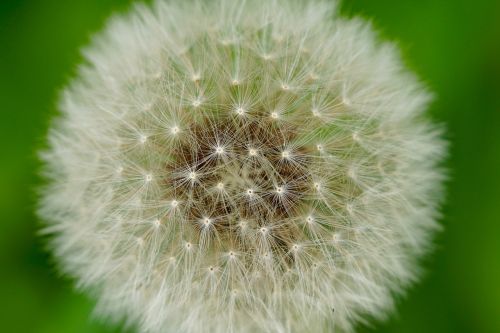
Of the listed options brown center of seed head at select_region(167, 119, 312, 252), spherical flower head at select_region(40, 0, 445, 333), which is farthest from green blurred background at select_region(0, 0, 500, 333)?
brown center of seed head at select_region(167, 119, 312, 252)

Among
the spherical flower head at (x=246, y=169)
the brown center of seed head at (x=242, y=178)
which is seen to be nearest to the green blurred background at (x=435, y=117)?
the spherical flower head at (x=246, y=169)

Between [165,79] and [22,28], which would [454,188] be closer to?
[165,79]

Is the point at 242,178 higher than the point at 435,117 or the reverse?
the reverse

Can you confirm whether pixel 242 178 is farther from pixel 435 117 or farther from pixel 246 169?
pixel 435 117

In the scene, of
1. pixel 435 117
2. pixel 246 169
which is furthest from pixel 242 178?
pixel 435 117

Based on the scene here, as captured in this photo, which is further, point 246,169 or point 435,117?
point 435,117
